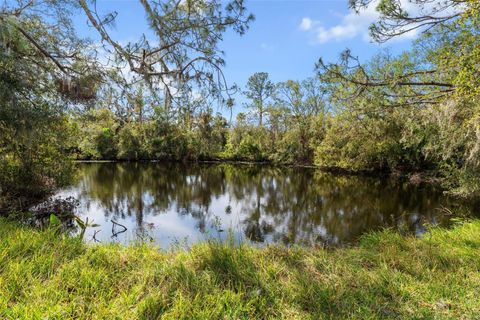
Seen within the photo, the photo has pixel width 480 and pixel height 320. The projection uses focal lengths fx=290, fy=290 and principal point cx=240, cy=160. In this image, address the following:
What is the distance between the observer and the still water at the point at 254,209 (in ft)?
25.7

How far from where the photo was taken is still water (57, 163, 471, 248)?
7.85m

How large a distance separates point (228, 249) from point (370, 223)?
22.7ft

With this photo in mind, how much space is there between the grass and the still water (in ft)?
5.00

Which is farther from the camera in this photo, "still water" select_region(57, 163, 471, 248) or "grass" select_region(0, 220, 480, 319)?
"still water" select_region(57, 163, 471, 248)

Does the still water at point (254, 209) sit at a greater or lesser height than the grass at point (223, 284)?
lesser

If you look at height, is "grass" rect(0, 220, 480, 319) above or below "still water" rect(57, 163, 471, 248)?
above

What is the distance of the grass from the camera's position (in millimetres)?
2350

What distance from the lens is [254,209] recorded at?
11.6 metres

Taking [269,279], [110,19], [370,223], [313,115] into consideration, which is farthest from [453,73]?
[313,115]

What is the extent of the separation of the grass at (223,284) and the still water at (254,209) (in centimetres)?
152

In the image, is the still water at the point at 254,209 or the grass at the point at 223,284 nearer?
the grass at the point at 223,284

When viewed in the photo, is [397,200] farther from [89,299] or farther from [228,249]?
[89,299]

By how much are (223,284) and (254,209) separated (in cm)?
889

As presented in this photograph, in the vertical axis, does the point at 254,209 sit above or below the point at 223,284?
below
